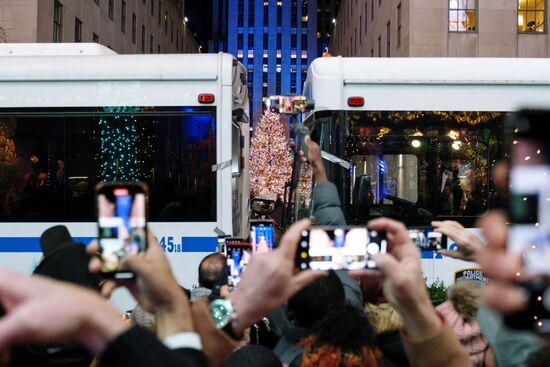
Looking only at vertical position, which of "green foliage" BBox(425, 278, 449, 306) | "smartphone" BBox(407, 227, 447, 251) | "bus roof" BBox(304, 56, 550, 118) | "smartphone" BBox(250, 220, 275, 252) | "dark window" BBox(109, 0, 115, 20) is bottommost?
"green foliage" BBox(425, 278, 449, 306)

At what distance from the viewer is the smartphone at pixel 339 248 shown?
6.11ft

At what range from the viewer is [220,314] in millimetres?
1675

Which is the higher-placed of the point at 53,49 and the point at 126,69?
the point at 53,49

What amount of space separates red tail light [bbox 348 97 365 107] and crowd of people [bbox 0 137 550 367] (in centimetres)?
460

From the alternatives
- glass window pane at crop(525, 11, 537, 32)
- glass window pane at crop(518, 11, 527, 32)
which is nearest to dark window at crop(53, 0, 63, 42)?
glass window pane at crop(518, 11, 527, 32)

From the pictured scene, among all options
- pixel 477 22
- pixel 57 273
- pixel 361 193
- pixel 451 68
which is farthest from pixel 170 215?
pixel 477 22

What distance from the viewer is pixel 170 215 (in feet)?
25.2

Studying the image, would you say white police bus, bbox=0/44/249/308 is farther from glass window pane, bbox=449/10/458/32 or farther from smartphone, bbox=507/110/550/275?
glass window pane, bbox=449/10/458/32

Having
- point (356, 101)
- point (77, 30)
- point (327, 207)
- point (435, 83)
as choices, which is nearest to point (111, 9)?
point (77, 30)

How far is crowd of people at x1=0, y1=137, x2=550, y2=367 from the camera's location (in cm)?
115

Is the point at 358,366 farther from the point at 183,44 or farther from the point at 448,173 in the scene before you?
the point at 183,44

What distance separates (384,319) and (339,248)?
4.43 feet

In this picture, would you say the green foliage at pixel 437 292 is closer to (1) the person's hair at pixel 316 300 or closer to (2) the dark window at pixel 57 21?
(1) the person's hair at pixel 316 300

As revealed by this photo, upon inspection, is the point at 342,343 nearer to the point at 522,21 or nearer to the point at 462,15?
the point at 462,15
